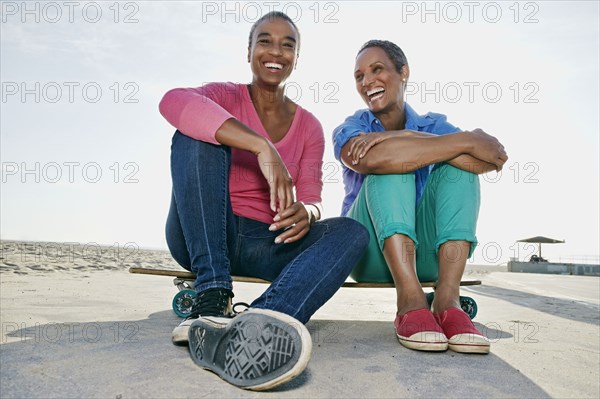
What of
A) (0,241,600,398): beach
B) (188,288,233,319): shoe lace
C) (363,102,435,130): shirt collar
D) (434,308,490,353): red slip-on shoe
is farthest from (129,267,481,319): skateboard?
(363,102,435,130): shirt collar

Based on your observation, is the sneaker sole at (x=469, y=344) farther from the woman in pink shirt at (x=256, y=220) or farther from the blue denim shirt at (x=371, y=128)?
the blue denim shirt at (x=371, y=128)

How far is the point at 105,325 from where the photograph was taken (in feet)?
6.67

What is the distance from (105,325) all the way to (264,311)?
1.09 metres

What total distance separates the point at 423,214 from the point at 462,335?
28.6 inches

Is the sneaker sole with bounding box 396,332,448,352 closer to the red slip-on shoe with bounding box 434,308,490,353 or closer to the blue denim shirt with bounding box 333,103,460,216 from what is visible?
the red slip-on shoe with bounding box 434,308,490,353

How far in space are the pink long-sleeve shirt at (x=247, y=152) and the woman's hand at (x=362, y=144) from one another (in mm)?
272

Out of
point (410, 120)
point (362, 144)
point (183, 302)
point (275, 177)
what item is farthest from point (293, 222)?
point (410, 120)

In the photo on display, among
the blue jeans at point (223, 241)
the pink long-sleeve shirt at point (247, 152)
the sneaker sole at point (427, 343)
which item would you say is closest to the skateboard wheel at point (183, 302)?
the pink long-sleeve shirt at point (247, 152)

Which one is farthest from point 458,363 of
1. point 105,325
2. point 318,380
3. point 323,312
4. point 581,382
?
point 323,312

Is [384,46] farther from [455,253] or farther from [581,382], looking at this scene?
[581,382]

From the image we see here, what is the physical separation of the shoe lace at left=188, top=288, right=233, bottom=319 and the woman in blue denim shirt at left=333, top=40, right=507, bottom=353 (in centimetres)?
67

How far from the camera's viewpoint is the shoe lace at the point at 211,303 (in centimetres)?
157

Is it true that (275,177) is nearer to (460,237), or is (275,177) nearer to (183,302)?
(460,237)

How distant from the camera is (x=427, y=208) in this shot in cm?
230
